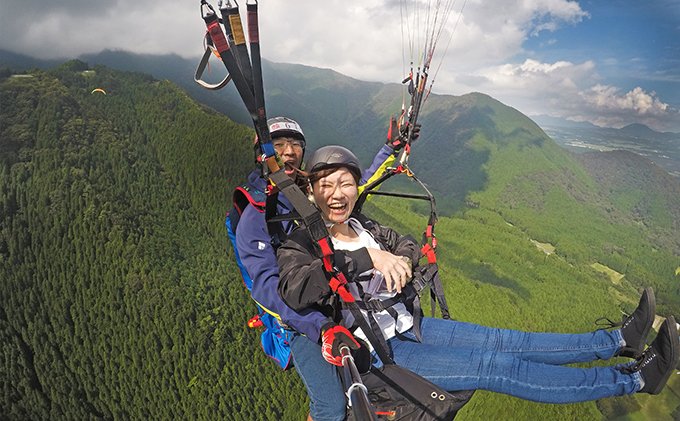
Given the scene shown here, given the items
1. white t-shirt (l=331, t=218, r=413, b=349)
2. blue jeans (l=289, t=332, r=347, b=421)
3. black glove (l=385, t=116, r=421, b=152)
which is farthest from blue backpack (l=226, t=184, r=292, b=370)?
black glove (l=385, t=116, r=421, b=152)

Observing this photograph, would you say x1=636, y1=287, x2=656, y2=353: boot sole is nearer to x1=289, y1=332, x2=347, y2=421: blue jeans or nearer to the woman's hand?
the woman's hand

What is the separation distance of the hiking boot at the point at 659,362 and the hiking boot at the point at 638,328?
0.33 feet

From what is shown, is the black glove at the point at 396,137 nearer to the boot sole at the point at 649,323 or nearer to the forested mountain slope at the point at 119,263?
the boot sole at the point at 649,323

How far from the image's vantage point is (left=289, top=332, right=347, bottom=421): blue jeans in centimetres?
275

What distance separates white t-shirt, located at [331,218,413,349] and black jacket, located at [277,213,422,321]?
0.77 feet

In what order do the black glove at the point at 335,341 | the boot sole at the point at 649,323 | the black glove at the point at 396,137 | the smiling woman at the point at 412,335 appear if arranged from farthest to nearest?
the black glove at the point at 396,137
the boot sole at the point at 649,323
the smiling woman at the point at 412,335
the black glove at the point at 335,341

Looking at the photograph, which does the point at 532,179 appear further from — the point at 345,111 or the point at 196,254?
the point at 196,254

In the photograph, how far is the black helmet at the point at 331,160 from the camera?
2.88 meters

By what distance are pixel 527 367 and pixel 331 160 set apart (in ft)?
7.58

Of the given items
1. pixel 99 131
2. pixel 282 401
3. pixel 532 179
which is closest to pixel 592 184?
pixel 532 179

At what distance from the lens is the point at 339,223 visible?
305 cm

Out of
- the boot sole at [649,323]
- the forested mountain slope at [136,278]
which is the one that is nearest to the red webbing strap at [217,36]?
the boot sole at [649,323]

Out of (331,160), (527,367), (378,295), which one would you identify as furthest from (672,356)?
(331,160)

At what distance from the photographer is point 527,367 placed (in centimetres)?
274
